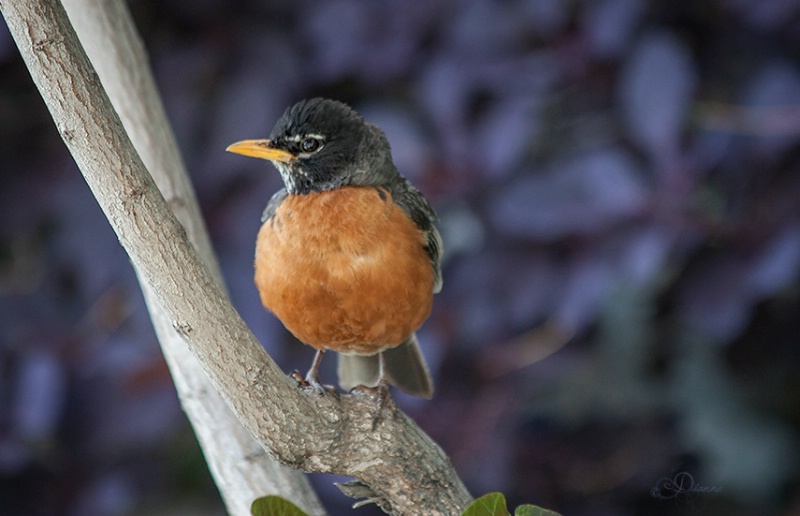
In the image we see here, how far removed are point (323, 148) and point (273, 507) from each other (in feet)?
3.30

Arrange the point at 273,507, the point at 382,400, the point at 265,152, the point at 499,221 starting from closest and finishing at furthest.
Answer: the point at 273,507 → the point at 382,400 → the point at 265,152 → the point at 499,221

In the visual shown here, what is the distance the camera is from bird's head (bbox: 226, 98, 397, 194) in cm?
229

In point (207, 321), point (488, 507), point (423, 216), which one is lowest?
point (488, 507)

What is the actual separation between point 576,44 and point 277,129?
1.12 m

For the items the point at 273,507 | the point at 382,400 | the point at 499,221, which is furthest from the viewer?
the point at 499,221

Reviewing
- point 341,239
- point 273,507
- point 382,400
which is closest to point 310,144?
point 341,239

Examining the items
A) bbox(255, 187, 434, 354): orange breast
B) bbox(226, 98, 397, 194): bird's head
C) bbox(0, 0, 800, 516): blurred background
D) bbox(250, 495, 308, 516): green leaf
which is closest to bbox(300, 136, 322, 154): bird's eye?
bbox(226, 98, 397, 194): bird's head

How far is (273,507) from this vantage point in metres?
1.58

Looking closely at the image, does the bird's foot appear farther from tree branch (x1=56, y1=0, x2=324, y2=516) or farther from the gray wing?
the gray wing

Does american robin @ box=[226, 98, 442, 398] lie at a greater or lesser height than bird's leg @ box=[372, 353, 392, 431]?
greater

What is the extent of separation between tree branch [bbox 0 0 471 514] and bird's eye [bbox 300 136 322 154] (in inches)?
24.6

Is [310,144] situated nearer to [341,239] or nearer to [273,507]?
[341,239]

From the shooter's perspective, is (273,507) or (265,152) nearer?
(273,507)

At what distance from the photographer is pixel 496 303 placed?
9.83 feet
